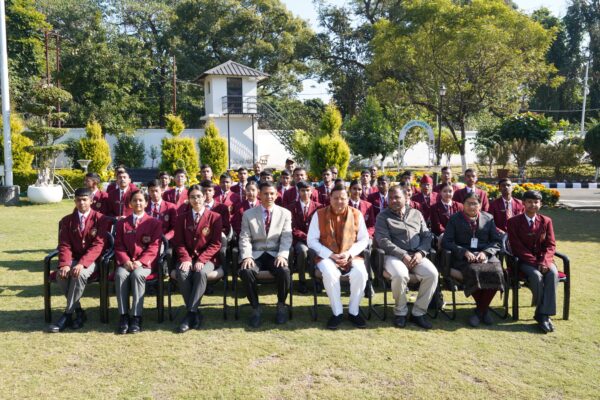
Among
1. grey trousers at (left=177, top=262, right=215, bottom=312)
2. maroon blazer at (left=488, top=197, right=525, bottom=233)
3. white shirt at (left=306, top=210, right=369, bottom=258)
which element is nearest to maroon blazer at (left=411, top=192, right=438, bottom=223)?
maroon blazer at (left=488, top=197, right=525, bottom=233)

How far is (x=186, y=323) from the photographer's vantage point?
5.22 metres

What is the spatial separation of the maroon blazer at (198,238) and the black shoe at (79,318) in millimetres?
1154

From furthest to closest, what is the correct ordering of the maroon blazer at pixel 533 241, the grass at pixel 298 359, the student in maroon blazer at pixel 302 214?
the student in maroon blazer at pixel 302 214 < the maroon blazer at pixel 533 241 < the grass at pixel 298 359

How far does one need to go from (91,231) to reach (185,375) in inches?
89.6

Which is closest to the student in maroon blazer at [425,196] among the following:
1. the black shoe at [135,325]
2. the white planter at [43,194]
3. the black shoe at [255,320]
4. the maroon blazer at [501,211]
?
the maroon blazer at [501,211]

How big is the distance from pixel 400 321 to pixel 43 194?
13.9 metres

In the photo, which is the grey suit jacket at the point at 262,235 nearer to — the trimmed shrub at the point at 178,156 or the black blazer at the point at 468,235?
the black blazer at the point at 468,235

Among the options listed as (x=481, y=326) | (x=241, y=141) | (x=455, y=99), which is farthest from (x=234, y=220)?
(x=455, y=99)

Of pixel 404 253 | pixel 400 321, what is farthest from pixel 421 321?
pixel 404 253

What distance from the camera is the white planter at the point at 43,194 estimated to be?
625 inches

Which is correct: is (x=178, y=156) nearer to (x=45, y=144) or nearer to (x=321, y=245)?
(x=45, y=144)

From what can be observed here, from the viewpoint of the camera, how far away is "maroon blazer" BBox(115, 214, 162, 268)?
5.53 metres

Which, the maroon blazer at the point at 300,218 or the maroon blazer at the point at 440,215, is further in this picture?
the maroon blazer at the point at 440,215

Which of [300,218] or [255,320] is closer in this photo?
[255,320]
